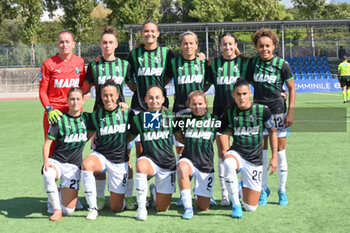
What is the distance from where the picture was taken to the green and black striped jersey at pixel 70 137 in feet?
15.7

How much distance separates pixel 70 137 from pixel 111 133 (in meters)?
0.48

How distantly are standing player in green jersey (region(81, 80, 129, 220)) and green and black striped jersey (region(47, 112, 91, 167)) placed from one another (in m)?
0.12

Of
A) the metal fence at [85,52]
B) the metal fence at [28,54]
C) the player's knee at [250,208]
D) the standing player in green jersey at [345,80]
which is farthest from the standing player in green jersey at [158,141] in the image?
the metal fence at [28,54]

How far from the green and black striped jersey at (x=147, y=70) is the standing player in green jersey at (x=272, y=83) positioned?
104 centimetres

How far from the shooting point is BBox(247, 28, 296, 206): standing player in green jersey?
16.2ft

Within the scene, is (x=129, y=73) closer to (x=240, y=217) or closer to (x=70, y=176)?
(x=70, y=176)

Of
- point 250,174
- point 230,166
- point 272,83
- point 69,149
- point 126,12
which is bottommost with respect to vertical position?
point 250,174

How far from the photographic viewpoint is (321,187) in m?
5.56

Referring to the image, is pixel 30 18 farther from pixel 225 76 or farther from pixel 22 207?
pixel 225 76

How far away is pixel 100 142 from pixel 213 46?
29.0 meters

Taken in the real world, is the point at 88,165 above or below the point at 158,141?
below

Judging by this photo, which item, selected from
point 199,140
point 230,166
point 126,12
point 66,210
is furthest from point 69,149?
point 126,12

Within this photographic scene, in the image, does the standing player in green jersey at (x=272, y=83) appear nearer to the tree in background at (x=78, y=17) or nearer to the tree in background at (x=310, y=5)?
the tree in background at (x=78, y=17)

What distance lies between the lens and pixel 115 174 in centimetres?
477
